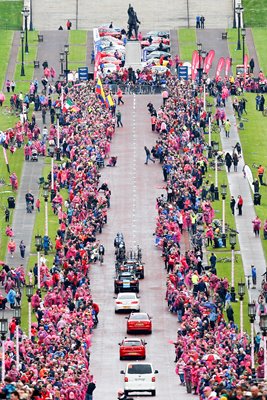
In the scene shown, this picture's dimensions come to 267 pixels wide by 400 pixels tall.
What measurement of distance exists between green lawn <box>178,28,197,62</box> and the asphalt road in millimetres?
15885

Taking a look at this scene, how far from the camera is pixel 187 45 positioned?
196 metres

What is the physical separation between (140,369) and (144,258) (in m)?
27.6

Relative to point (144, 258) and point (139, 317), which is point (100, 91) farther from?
point (139, 317)

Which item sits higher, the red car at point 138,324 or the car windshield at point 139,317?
the car windshield at point 139,317

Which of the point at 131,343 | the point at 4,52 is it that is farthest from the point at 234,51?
the point at 131,343

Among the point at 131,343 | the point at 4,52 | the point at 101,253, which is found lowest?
the point at 131,343

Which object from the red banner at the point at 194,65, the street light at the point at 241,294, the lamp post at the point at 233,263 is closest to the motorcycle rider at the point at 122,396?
the street light at the point at 241,294

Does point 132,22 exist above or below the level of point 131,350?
above

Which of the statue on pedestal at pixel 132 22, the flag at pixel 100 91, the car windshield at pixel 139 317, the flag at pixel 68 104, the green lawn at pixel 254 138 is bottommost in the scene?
the car windshield at pixel 139 317

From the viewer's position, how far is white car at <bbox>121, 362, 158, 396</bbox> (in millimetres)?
108688

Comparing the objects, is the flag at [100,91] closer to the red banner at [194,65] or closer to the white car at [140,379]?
the red banner at [194,65]

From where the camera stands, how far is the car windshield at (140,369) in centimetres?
10938

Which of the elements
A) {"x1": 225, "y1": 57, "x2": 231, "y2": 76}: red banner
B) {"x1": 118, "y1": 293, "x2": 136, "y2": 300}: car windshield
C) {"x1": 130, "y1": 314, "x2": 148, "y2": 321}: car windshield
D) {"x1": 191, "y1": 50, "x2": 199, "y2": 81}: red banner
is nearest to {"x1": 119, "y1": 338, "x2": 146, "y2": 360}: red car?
{"x1": 130, "y1": 314, "x2": 148, "y2": 321}: car windshield

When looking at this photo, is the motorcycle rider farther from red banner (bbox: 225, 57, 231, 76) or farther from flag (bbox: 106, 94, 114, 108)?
red banner (bbox: 225, 57, 231, 76)
